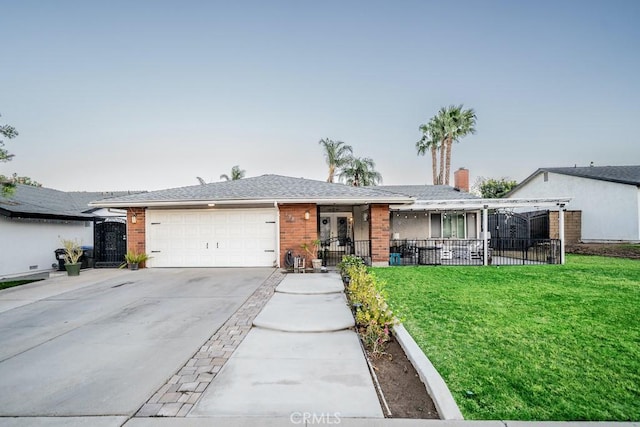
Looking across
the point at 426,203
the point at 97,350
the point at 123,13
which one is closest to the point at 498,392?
the point at 97,350

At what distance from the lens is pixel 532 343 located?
413cm

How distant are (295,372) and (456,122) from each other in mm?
28987

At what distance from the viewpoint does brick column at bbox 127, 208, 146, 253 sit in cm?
1216

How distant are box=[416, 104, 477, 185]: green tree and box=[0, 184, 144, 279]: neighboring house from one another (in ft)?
84.5

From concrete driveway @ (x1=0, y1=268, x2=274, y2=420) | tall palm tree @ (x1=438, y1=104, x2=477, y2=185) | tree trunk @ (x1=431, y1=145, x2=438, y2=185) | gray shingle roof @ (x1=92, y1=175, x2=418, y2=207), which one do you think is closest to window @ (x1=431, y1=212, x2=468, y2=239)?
gray shingle roof @ (x1=92, y1=175, x2=418, y2=207)

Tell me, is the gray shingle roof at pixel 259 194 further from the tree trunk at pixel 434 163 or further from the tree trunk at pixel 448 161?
the tree trunk at pixel 434 163

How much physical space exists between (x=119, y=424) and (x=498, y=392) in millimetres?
3365

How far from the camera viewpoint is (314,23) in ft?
41.0

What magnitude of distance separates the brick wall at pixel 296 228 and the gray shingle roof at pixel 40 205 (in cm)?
990

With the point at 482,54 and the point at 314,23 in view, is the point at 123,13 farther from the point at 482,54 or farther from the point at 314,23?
the point at 482,54

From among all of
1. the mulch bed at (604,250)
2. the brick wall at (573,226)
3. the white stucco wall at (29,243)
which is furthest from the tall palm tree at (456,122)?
the white stucco wall at (29,243)

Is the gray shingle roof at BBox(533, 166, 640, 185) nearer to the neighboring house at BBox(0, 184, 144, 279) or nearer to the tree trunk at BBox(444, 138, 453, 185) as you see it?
the tree trunk at BBox(444, 138, 453, 185)

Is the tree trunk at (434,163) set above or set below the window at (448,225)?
above

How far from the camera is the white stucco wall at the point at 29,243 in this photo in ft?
37.3
